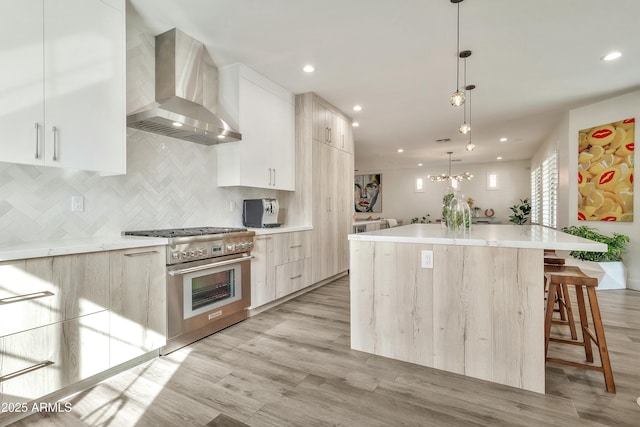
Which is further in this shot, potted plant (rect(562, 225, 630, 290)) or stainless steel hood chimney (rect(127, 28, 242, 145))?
potted plant (rect(562, 225, 630, 290))

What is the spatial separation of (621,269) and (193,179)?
5.52 metres

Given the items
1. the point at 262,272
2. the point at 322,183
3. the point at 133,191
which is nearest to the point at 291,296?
the point at 262,272

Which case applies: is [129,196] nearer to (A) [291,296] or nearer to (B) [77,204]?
(B) [77,204]

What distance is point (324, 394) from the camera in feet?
6.05

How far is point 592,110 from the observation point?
461 centimetres

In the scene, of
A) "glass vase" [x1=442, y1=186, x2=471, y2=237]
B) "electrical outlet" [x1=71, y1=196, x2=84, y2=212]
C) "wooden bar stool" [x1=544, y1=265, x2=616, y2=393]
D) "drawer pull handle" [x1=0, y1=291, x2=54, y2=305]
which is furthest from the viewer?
"glass vase" [x1=442, y1=186, x2=471, y2=237]

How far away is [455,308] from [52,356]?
7.88 ft

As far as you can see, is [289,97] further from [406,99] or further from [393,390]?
[393,390]

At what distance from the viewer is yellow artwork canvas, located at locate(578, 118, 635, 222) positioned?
13.6 feet

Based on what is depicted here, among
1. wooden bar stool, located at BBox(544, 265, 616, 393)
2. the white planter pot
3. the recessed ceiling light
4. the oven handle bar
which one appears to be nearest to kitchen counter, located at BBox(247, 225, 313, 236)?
the oven handle bar

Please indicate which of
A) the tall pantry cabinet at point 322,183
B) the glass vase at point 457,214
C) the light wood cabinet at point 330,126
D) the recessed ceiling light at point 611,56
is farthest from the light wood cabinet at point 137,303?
the recessed ceiling light at point 611,56

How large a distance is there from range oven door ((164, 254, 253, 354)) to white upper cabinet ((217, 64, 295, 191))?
0.98m

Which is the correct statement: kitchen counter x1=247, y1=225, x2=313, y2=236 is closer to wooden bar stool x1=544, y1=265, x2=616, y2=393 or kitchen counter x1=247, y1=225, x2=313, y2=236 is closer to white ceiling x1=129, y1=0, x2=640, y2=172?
white ceiling x1=129, y1=0, x2=640, y2=172

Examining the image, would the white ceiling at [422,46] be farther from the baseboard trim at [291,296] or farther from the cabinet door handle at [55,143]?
the baseboard trim at [291,296]
